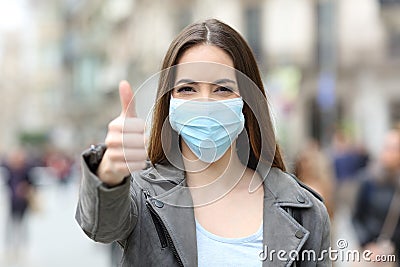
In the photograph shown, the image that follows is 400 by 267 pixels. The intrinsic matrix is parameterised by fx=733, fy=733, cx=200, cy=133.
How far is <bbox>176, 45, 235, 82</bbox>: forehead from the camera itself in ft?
6.95

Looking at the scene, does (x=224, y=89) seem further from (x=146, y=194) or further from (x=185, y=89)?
(x=146, y=194)

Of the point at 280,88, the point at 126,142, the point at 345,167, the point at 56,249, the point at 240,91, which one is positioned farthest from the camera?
the point at 280,88

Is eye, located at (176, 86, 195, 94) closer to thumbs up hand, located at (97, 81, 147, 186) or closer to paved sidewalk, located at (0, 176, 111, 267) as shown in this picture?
thumbs up hand, located at (97, 81, 147, 186)

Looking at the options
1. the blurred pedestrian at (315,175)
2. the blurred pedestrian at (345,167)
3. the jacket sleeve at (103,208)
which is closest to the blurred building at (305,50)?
the blurred pedestrian at (345,167)

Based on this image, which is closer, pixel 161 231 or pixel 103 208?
pixel 103 208

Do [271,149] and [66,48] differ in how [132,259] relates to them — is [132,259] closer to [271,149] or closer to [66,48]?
[271,149]

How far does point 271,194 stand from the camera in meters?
2.24

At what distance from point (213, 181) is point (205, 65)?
36cm

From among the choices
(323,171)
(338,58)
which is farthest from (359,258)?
(338,58)

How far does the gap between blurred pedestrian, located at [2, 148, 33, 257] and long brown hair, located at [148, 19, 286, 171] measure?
9211 millimetres

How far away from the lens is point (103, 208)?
6.10 ft

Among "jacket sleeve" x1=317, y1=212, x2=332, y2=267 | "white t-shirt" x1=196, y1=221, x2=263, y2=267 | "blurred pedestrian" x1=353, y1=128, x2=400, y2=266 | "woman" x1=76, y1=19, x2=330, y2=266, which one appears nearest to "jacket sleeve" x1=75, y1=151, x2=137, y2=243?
"woman" x1=76, y1=19, x2=330, y2=266

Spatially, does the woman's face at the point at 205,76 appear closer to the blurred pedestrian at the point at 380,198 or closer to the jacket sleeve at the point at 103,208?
the jacket sleeve at the point at 103,208

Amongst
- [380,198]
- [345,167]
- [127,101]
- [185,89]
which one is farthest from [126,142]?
[345,167]
